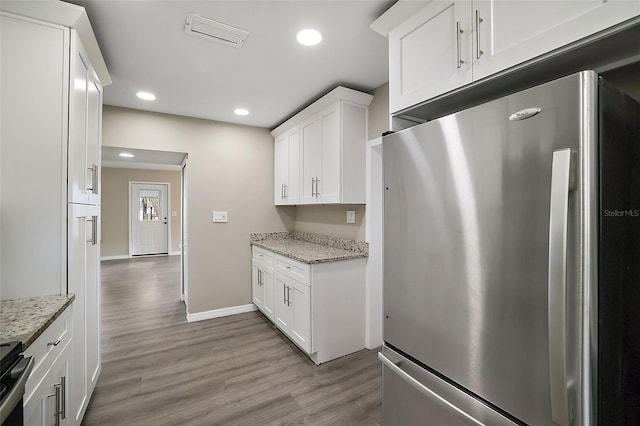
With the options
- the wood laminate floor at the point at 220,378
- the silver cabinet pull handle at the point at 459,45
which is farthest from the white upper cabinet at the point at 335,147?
the wood laminate floor at the point at 220,378

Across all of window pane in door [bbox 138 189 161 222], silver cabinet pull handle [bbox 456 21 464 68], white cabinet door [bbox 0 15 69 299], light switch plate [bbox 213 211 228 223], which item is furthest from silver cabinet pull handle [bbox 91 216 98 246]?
window pane in door [bbox 138 189 161 222]

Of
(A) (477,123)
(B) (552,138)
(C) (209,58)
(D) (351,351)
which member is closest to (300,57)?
(C) (209,58)

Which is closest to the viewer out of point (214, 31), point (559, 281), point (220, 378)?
point (559, 281)

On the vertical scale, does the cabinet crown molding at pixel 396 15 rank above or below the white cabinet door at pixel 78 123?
above

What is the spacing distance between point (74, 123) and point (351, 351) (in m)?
2.70

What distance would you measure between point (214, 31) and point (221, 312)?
317cm

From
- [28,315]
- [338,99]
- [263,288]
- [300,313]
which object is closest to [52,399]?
[28,315]

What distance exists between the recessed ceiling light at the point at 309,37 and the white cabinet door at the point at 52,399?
224 cm

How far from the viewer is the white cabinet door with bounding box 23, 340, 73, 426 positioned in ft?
3.47

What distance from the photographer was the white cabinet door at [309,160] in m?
2.97

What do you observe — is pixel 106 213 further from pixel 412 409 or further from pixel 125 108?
pixel 412 409

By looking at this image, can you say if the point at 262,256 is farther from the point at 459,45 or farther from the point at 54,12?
the point at 459,45

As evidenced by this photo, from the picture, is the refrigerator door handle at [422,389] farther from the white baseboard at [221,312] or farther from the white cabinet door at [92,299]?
the white baseboard at [221,312]

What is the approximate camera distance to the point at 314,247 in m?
3.24
